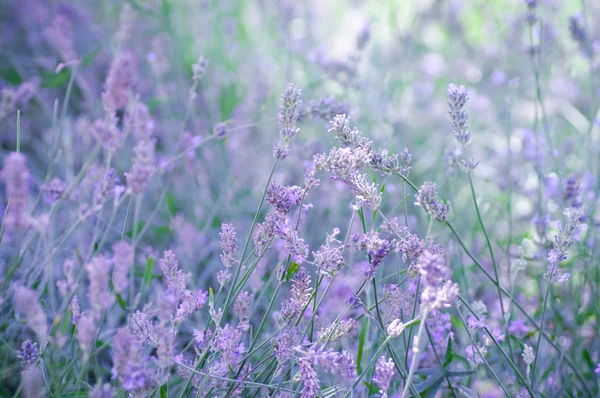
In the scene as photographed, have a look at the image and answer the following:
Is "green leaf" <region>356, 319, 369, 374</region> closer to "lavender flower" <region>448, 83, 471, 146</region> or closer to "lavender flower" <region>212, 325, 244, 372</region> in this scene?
"lavender flower" <region>212, 325, 244, 372</region>

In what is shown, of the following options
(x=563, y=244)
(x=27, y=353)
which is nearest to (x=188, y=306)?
(x=27, y=353)

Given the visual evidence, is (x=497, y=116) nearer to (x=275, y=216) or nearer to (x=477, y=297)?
(x=477, y=297)

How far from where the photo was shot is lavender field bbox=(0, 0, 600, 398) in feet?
3.35

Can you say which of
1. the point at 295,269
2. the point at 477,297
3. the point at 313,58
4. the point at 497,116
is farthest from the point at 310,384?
the point at 497,116

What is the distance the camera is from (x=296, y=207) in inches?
75.8

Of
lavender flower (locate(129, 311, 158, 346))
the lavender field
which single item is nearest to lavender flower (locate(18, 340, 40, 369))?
the lavender field

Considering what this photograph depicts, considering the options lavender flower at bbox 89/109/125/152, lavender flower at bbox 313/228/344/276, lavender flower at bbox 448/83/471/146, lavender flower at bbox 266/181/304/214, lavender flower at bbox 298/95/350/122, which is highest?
lavender flower at bbox 448/83/471/146

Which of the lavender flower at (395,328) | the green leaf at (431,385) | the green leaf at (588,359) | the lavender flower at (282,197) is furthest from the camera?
the green leaf at (588,359)

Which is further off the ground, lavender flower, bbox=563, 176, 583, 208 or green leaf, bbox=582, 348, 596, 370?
lavender flower, bbox=563, 176, 583, 208

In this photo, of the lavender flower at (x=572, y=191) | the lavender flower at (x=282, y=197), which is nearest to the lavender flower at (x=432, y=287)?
the lavender flower at (x=282, y=197)

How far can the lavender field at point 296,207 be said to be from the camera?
102cm

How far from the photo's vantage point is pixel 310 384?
0.91m

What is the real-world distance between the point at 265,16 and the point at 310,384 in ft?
8.05

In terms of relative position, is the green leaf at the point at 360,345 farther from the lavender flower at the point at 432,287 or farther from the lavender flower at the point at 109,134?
the lavender flower at the point at 109,134
